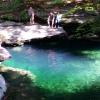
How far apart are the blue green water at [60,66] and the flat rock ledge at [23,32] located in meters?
0.73

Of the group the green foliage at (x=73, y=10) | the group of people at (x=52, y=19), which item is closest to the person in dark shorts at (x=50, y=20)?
the group of people at (x=52, y=19)

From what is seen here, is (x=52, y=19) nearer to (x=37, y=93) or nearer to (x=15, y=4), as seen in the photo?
(x=15, y=4)

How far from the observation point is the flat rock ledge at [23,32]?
2034cm

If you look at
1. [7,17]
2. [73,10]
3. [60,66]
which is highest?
[73,10]

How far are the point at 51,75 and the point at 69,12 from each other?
8317mm

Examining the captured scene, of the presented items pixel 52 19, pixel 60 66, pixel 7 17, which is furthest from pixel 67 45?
pixel 7 17

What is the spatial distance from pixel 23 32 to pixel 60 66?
5.46m

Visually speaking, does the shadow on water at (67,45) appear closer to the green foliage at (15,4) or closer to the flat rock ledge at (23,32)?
the flat rock ledge at (23,32)

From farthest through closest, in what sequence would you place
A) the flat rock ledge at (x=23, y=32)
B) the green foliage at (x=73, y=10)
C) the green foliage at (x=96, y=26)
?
1. the green foliage at (x=73, y=10)
2. the green foliage at (x=96, y=26)
3. the flat rock ledge at (x=23, y=32)

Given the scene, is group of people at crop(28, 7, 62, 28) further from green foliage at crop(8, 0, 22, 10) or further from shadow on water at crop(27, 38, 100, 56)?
green foliage at crop(8, 0, 22, 10)

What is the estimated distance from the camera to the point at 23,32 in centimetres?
2120

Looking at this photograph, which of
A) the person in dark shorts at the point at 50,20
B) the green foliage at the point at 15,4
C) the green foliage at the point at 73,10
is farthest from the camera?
the green foliage at the point at 15,4

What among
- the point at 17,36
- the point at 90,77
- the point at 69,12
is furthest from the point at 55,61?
the point at 69,12

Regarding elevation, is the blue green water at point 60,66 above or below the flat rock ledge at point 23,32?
below
